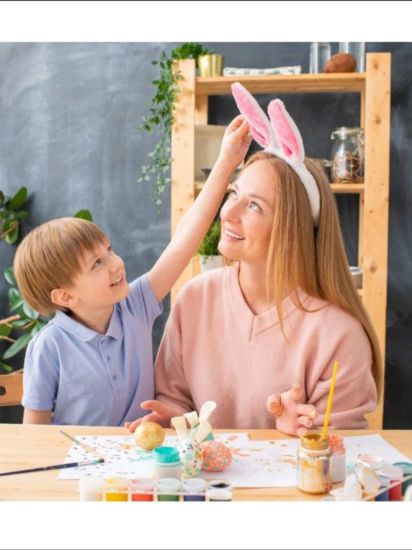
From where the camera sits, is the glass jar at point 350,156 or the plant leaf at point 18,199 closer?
the glass jar at point 350,156

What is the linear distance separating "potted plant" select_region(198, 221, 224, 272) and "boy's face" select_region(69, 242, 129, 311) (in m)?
1.23

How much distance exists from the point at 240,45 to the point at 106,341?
2.11m

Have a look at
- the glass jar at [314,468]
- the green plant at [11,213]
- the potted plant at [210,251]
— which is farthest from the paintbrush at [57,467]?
the green plant at [11,213]

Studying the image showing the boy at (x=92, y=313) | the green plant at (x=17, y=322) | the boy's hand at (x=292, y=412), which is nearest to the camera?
the boy's hand at (x=292, y=412)

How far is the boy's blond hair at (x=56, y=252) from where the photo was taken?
5.86 feet

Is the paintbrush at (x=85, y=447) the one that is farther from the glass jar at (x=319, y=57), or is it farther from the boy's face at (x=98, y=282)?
the glass jar at (x=319, y=57)

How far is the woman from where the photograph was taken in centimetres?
171

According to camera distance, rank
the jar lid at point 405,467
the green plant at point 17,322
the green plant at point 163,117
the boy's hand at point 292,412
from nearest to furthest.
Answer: the jar lid at point 405,467
the boy's hand at point 292,412
the green plant at point 163,117
the green plant at point 17,322

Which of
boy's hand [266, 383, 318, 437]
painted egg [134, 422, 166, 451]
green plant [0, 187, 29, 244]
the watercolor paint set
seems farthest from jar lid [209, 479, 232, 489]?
green plant [0, 187, 29, 244]

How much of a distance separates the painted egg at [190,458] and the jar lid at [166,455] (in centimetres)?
3

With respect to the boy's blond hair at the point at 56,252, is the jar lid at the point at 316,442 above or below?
below

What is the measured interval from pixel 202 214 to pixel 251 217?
18 centimetres
